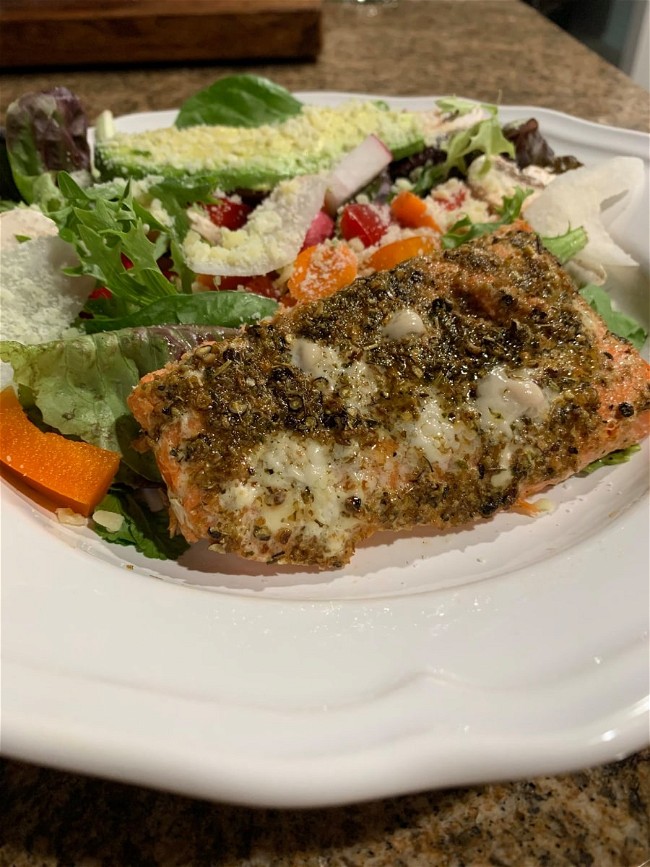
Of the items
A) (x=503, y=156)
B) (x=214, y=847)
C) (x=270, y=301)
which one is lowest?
(x=214, y=847)

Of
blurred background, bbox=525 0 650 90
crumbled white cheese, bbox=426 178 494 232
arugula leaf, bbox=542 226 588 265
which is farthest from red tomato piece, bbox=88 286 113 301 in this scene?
blurred background, bbox=525 0 650 90

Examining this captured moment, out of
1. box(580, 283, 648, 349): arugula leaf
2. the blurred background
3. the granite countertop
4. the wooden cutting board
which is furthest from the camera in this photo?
the blurred background

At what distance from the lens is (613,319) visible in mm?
1993

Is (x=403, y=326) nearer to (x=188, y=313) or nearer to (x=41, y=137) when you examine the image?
(x=188, y=313)

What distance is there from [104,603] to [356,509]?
489 millimetres

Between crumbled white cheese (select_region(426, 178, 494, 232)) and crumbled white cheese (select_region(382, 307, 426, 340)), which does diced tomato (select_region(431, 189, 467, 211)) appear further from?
crumbled white cheese (select_region(382, 307, 426, 340))

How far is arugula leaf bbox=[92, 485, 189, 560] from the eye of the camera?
1477mm

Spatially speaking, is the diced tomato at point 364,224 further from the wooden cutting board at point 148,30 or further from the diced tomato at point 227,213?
the wooden cutting board at point 148,30

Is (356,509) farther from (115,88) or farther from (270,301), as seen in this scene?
(115,88)

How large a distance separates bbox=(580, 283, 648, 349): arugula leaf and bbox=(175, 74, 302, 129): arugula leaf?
1.46 m

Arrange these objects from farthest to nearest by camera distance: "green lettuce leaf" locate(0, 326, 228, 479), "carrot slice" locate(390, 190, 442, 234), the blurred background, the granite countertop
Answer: the blurred background
"carrot slice" locate(390, 190, 442, 234)
"green lettuce leaf" locate(0, 326, 228, 479)
the granite countertop

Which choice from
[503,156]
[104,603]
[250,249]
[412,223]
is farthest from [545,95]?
[104,603]

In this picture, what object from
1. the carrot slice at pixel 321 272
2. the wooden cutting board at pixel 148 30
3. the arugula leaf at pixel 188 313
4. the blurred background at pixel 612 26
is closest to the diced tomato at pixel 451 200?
the carrot slice at pixel 321 272

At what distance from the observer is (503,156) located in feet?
8.54
